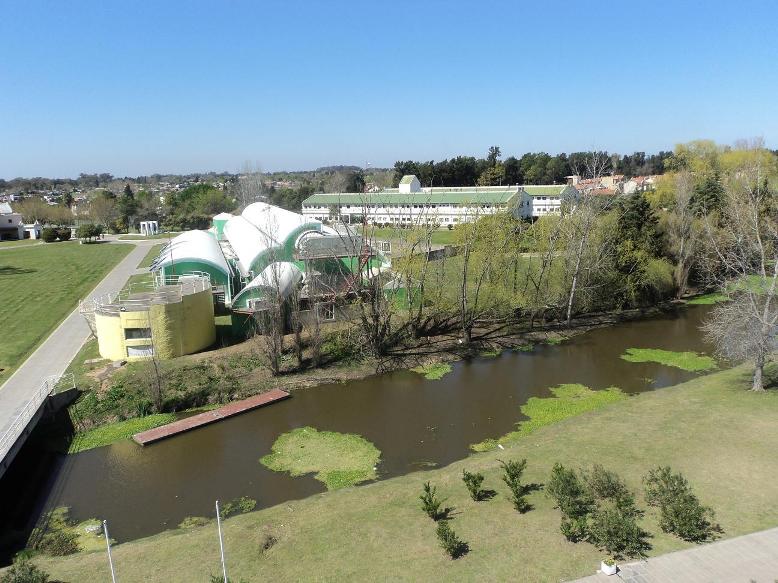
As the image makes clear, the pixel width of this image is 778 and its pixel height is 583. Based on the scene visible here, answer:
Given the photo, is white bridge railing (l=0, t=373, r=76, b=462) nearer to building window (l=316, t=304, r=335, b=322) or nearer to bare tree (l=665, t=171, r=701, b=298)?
building window (l=316, t=304, r=335, b=322)

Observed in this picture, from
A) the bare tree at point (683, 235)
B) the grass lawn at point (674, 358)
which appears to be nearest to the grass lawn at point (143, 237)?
the bare tree at point (683, 235)

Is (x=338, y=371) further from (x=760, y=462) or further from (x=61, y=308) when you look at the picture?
(x=61, y=308)

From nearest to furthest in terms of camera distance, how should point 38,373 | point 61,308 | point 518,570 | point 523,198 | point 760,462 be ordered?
point 518,570, point 760,462, point 38,373, point 61,308, point 523,198

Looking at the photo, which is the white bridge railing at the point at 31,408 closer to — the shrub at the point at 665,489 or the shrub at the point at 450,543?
the shrub at the point at 450,543

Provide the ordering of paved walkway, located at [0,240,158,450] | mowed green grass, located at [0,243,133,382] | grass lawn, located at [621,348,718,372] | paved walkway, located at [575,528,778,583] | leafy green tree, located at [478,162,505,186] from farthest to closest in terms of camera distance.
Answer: leafy green tree, located at [478,162,505,186] < mowed green grass, located at [0,243,133,382] < grass lawn, located at [621,348,718,372] < paved walkway, located at [0,240,158,450] < paved walkway, located at [575,528,778,583]

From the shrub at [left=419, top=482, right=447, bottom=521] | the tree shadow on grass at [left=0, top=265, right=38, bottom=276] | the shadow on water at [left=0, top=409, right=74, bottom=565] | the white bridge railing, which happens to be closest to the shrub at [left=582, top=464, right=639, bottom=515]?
the shrub at [left=419, top=482, right=447, bottom=521]

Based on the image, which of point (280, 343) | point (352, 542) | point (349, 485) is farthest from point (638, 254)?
point (352, 542)
